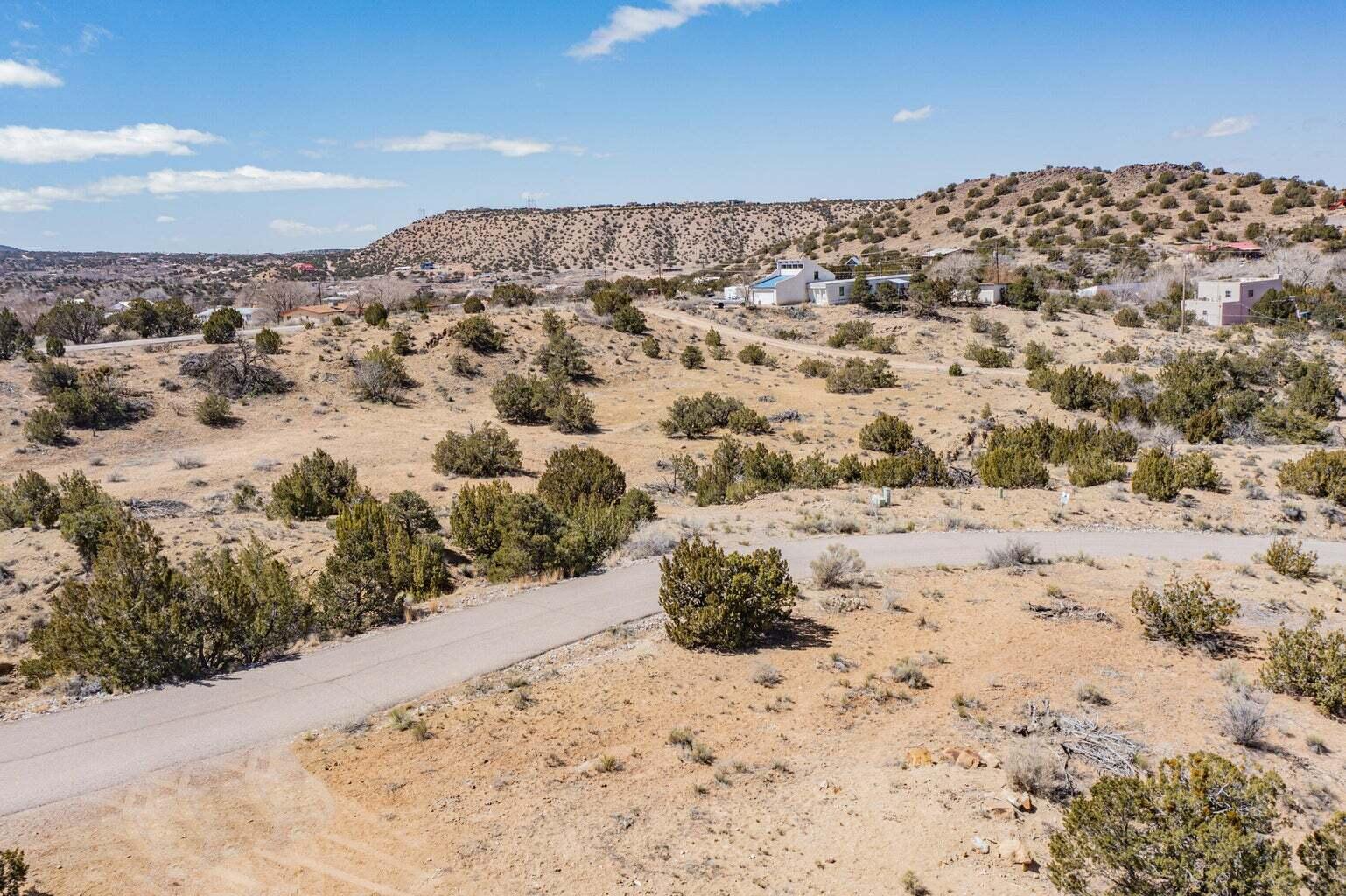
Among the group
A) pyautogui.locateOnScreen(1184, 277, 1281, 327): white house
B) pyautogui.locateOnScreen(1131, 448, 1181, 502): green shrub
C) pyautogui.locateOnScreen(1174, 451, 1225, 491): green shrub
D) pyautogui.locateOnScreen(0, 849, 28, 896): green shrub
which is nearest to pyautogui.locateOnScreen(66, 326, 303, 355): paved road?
pyautogui.locateOnScreen(0, 849, 28, 896): green shrub

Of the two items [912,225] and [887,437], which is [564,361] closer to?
[887,437]

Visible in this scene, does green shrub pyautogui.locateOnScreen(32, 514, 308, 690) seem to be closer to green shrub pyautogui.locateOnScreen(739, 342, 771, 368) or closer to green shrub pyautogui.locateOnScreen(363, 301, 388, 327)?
green shrub pyautogui.locateOnScreen(363, 301, 388, 327)

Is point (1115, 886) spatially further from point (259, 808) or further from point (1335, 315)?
point (1335, 315)

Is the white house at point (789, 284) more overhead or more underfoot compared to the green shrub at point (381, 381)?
more overhead

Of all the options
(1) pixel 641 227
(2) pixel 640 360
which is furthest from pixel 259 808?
(1) pixel 641 227

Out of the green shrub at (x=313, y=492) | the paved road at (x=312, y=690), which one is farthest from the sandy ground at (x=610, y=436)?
the paved road at (x=312, y=690)

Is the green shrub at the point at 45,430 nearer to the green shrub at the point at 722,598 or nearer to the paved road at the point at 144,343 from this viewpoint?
the paved road at the point at 144,343
